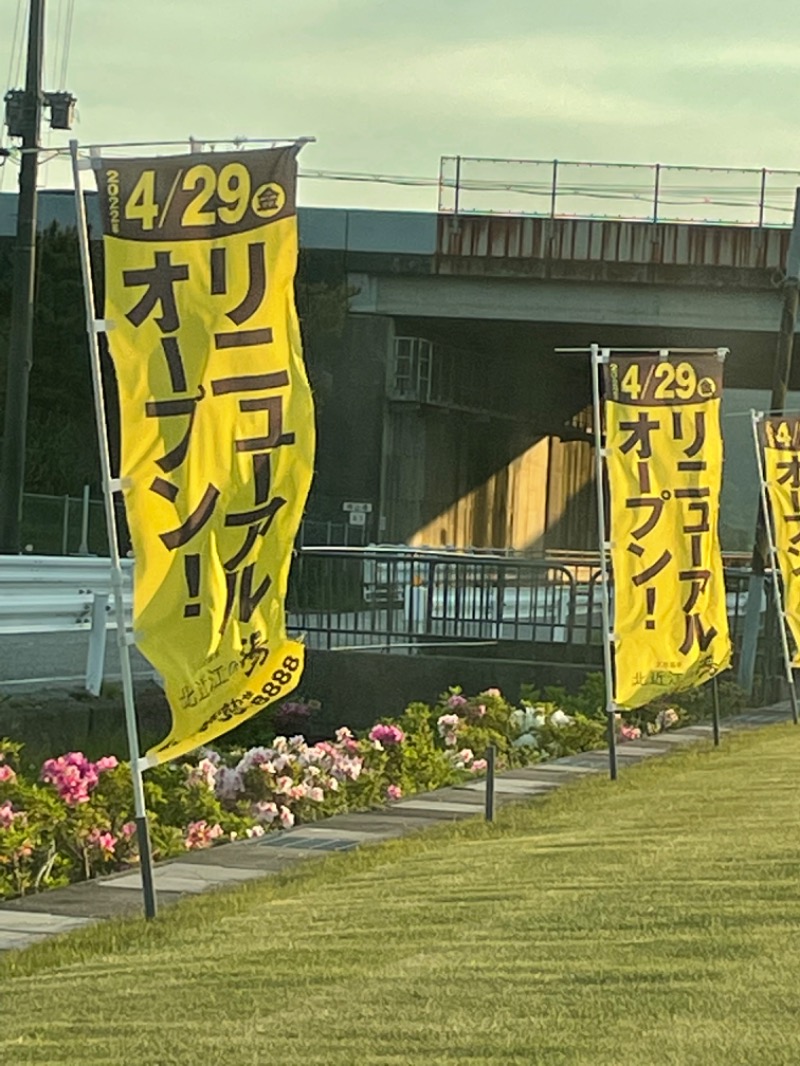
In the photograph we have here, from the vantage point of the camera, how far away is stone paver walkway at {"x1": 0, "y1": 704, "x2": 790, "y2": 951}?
9031mm

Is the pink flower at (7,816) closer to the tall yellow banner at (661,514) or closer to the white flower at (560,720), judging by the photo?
the tall yellow banner at (661,514)

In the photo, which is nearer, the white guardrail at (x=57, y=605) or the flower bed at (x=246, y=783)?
the flower bed at (x=246, y=783)

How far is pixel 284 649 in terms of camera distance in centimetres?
913

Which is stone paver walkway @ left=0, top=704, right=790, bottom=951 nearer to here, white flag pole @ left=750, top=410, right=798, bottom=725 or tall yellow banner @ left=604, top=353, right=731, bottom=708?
tall yellow banner @ left=604, top=353, right=731, bottom=708

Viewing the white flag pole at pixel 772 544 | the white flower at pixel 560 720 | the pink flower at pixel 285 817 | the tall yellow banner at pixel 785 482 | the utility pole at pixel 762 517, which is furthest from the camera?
the utility pole at pixel 762 517

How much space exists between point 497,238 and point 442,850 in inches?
1518

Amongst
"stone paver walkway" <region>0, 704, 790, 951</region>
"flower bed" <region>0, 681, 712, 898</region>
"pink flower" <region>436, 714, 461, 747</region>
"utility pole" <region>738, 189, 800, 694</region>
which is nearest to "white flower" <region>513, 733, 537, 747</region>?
"flower bed" <region>0, 681, 712, 898</region>

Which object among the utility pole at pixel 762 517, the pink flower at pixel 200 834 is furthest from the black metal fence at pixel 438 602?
the pink flower at pixel 200 834

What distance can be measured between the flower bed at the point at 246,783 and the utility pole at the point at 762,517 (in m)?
5.51

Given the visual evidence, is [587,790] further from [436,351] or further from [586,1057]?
[436,351]

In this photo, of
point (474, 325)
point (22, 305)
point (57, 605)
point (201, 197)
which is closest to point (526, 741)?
point (57, 605)

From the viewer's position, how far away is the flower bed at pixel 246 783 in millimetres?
11148

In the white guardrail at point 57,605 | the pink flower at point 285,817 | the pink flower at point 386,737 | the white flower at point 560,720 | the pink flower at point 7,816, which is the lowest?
the white flower at point 560,720

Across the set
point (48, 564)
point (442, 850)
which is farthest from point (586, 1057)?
point (48, 564)
